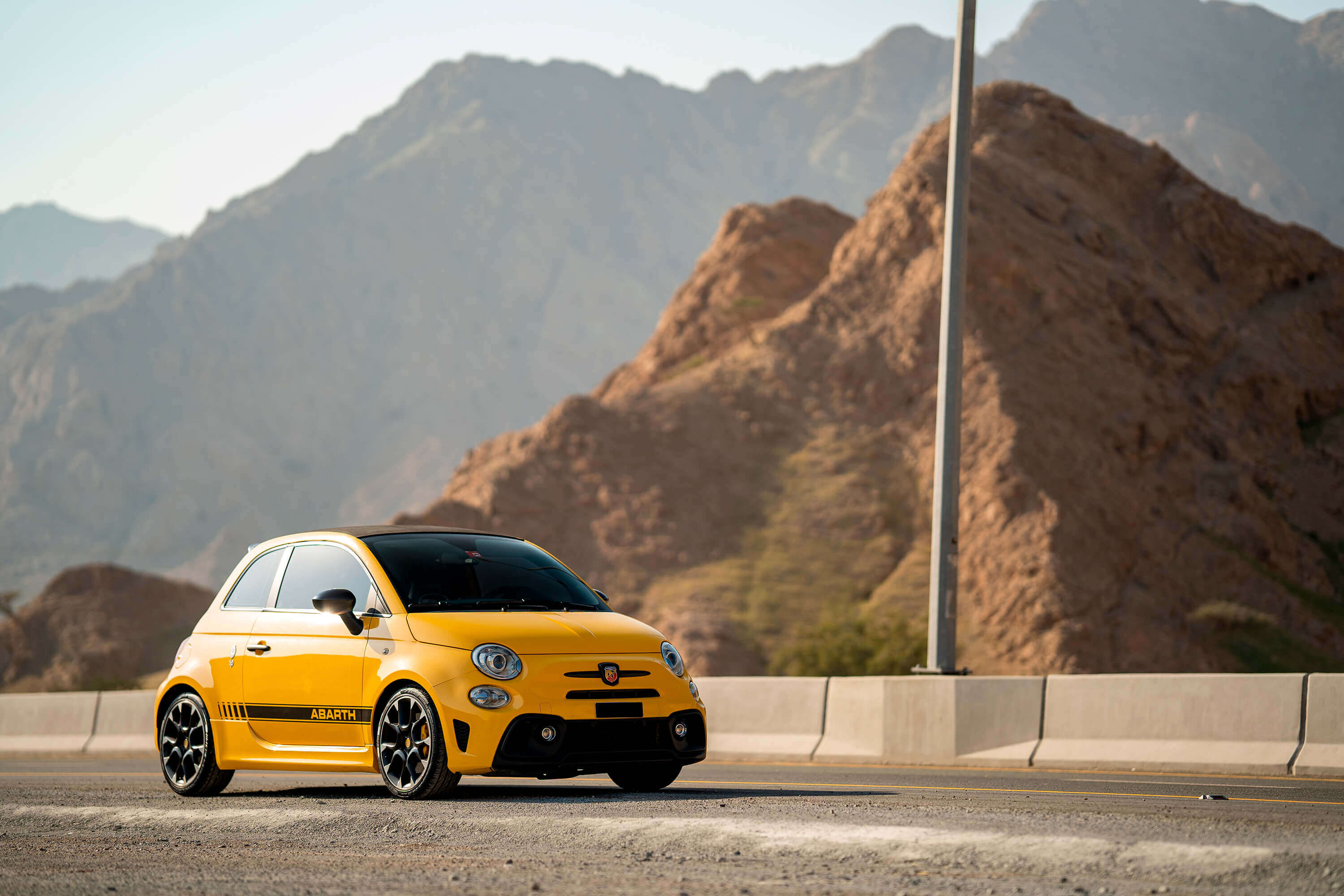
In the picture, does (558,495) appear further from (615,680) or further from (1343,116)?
(1343,116)

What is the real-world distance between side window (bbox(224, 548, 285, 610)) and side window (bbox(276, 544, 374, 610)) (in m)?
0.17

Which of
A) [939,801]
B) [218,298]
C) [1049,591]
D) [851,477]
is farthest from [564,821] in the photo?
[218,298]

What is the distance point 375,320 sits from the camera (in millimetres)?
164500

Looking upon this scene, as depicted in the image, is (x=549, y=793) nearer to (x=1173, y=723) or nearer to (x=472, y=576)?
(x=472, y=576)

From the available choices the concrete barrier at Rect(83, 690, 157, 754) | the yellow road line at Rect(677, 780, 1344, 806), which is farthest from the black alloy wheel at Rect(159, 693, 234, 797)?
the concrete barrier at Rect(83, 690, 157, 754)

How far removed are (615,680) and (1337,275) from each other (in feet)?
161

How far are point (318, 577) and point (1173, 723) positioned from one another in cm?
737

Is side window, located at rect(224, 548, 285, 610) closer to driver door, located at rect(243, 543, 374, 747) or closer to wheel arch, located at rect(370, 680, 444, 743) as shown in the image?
driver door, located at rect(243, 543, 374, 747)

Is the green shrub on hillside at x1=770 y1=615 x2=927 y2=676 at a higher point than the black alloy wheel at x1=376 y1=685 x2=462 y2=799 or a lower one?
lower

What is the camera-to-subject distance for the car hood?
8727mm

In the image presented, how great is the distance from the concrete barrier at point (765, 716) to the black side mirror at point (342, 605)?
6.36m

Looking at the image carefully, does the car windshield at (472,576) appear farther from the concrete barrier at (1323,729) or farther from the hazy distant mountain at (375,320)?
the hazy distant mountain at (375,320)

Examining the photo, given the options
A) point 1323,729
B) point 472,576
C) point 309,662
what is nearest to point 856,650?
point 1323,729

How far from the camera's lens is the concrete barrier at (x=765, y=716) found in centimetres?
1515
